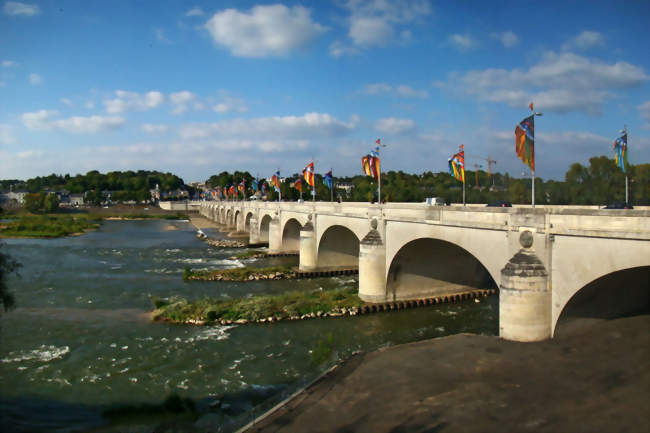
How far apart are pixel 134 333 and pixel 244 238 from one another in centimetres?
5404

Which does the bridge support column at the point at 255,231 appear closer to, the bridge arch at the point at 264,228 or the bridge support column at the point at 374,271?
the bridge arch at the point at 264,228

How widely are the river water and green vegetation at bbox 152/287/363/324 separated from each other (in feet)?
3.23

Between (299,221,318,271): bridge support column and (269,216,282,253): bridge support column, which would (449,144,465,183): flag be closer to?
(299,221,318,271): bridge support column

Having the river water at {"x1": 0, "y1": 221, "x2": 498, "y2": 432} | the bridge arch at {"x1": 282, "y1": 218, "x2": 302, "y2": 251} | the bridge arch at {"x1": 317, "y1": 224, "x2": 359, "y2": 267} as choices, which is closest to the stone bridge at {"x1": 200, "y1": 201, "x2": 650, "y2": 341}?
the bridge arch at {"x1": 317, "y1": 224, "x2": 359, "y2": 267}

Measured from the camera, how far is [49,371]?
63.5ft

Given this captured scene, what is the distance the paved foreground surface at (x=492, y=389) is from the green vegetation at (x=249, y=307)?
9.47m

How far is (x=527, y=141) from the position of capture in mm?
19969

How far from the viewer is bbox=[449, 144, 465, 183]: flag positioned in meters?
28.4

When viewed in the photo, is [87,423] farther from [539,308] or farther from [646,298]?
[646,298]

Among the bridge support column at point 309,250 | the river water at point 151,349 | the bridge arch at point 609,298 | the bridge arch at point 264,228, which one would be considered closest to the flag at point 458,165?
the river water at point 151,349

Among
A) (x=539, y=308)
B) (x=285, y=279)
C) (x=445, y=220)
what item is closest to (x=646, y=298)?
(x=539, y=308)

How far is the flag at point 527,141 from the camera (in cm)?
1980

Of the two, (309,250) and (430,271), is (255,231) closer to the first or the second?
(309,250)

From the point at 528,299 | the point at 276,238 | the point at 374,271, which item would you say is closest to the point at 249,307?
the point at 374,271
